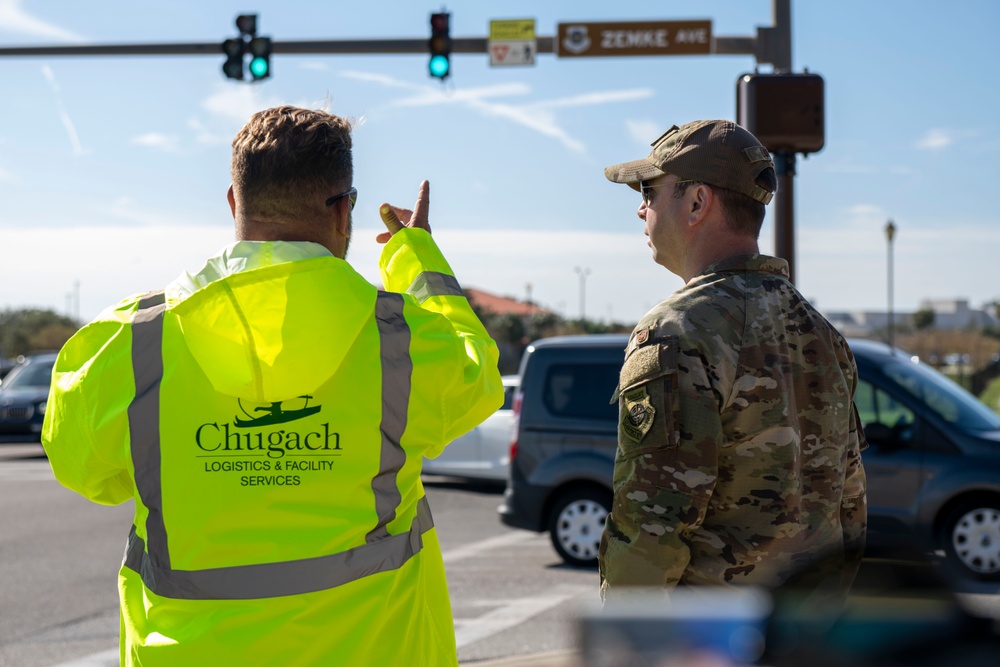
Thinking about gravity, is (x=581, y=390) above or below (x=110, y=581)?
above

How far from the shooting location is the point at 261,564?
2020 mm

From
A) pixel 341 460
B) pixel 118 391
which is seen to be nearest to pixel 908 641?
pixel 341 460

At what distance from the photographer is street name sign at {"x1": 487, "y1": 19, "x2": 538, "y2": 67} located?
39.0ft

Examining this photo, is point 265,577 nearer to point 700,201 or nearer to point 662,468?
point 662,468

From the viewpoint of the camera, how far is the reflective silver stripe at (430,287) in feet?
7.64

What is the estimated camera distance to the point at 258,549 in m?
2.02

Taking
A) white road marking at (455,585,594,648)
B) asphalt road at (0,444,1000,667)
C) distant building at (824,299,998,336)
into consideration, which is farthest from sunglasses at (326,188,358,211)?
distant building at (824,299,998,336)

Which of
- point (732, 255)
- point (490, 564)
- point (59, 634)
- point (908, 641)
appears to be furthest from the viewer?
point (490, 564)

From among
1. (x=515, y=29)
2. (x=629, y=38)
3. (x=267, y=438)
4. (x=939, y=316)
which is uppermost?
(x=515, y=29)

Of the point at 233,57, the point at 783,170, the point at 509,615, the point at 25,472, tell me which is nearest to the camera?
the point at 783,170

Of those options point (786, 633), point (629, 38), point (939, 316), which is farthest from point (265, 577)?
point (939, 316)

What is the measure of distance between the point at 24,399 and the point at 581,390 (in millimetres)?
14494

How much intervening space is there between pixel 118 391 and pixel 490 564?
767 cm

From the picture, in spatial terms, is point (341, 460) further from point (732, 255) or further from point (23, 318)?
point (23, 318)
